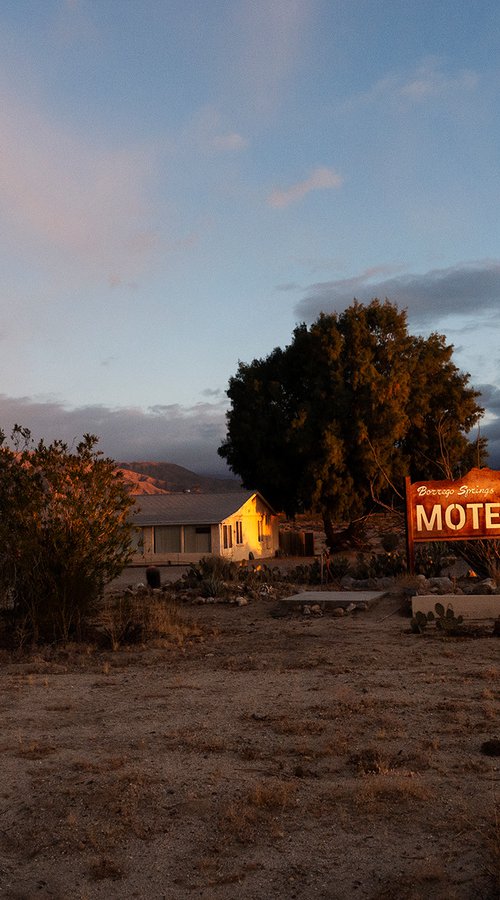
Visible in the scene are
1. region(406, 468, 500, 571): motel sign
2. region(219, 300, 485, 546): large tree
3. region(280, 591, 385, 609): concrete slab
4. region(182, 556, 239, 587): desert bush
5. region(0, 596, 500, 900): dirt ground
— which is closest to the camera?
region(0, 596, 500, 900): dirt ground

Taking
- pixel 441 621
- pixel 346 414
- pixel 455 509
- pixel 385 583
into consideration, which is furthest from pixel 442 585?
pixel 346 414

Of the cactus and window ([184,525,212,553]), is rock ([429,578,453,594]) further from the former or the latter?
window ([184,525,212,553])

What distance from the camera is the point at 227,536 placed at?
136 feet

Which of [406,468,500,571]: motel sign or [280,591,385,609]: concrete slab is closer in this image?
[280,591,385,609]: concrete slab

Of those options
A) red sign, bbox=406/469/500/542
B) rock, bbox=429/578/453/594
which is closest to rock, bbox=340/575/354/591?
red sign, bbox=406/469/500/542

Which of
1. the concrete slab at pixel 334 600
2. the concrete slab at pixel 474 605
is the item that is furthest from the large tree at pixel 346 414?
the concrete slab at pixel 474 605

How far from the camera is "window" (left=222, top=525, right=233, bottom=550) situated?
135ft

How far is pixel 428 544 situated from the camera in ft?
91.0

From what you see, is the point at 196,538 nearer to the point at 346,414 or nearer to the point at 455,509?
the point at 346,414

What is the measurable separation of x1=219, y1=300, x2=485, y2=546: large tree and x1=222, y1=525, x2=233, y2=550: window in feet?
20.6

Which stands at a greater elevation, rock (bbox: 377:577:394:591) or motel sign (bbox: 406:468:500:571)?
motel sign (bbox: 406:468:500:571)

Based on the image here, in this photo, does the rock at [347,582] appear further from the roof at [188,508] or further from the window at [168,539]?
the window at [168,539]

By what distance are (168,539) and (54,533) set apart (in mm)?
26506

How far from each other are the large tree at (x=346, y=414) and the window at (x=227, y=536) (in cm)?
626
